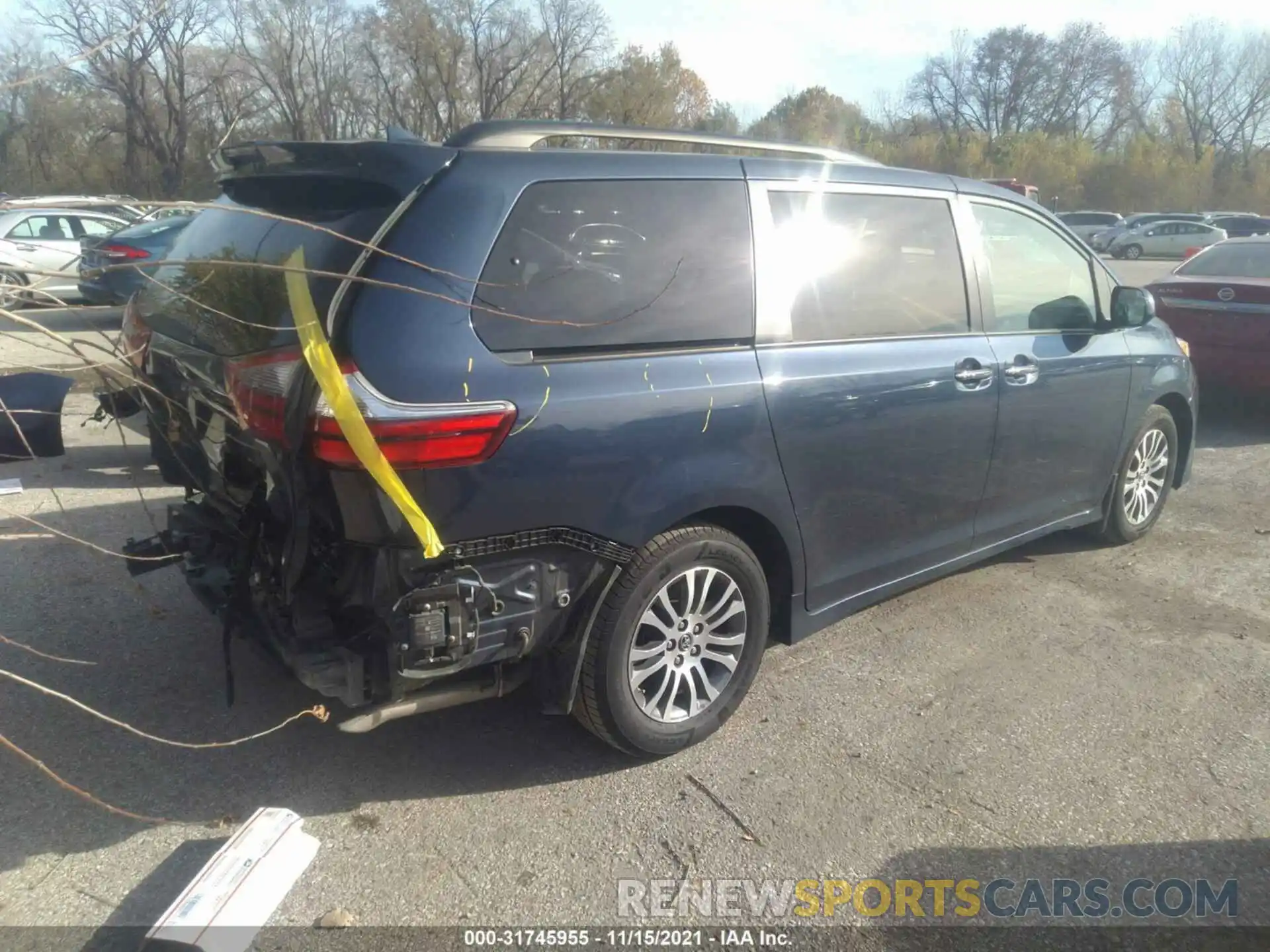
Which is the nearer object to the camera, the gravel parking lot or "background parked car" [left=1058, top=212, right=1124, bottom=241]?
the gravel parking lot

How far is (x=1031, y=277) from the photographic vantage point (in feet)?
14.8

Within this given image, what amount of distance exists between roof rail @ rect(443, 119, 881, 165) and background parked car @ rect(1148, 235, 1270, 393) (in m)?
5.19

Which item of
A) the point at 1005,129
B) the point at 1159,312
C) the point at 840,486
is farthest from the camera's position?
the point at 1005,129

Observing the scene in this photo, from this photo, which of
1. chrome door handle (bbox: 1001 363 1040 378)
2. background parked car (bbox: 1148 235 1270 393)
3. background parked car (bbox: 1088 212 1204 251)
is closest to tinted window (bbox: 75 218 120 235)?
background parked car (bbox: 1148 235 1270 393)

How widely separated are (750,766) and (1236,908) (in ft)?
4.64

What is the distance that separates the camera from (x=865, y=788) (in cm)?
317

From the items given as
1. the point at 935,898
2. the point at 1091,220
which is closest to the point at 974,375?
the point at 935,898

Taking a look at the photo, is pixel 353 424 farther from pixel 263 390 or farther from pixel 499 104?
pixel 499 104

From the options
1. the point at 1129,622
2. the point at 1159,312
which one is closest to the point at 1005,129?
the point at 1159,312

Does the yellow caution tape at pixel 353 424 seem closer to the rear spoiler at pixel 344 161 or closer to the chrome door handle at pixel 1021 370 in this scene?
the rear spoiler at pixel 344 161

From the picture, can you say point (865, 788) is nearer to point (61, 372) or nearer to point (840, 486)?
point (840, 486)

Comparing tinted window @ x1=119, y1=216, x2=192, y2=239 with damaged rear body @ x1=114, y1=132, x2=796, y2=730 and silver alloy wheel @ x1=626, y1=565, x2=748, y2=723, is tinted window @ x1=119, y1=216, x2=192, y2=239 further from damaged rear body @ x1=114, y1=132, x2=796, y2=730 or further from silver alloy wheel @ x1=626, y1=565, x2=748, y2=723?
silver alloy wheel @ x1=626, y1=565, x2=748, y2=723

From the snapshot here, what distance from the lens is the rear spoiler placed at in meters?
2.82

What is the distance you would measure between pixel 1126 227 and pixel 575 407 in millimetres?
39516
